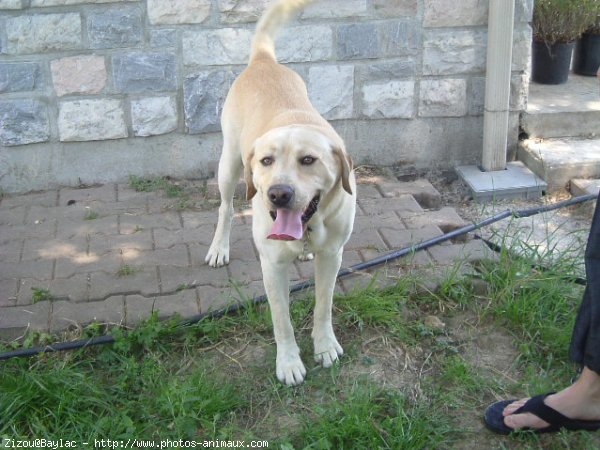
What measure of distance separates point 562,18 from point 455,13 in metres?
1.30

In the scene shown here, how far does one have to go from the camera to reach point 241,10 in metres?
4.80

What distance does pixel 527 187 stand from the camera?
15.9ft

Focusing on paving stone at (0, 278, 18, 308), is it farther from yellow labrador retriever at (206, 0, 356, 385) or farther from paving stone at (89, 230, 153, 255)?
yellow labrador retriever at (206, 0, 356, 385)

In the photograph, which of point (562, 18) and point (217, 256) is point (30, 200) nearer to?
point (217, 256)

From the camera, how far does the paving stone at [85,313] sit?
10.6ft

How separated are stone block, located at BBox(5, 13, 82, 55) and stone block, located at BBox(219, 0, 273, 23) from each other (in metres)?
0.98

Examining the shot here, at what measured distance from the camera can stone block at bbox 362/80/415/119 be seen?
5086 millimetres

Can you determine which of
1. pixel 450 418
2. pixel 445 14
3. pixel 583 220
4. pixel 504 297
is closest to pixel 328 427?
pixel 450 418

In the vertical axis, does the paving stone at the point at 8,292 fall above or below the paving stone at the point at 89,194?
below

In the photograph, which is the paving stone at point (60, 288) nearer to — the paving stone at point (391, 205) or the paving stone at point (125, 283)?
the paving stone at point (125, 283)

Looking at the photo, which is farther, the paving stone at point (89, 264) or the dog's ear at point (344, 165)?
the paving stone at point (89, 264)

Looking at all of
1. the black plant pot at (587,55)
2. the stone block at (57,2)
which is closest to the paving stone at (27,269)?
the stone block at (57,2)

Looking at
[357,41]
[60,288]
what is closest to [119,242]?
[60,288]

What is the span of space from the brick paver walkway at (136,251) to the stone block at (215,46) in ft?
3.35
